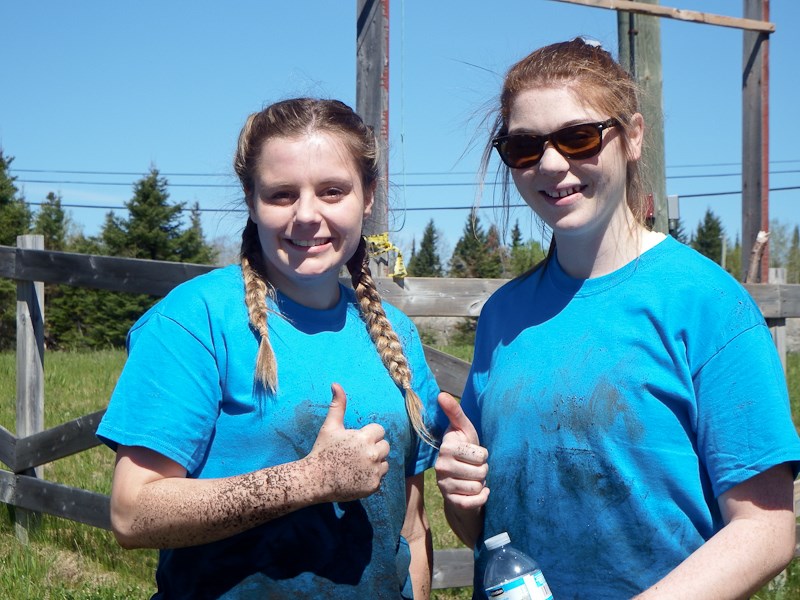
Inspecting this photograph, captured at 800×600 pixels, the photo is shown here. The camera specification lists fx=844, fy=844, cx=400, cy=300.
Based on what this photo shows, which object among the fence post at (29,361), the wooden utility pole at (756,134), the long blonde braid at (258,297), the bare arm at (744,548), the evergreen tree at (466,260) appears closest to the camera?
the bare arm at (744,548)

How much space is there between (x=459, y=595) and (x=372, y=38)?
2945 millimetres

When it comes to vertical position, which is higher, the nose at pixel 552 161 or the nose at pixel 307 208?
the nose at pixel 552 161

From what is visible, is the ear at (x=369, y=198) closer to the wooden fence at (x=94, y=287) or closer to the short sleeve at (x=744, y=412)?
the short sleeve at (x=744, y=412)

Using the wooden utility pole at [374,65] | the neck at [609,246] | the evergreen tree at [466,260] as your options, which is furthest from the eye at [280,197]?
the evergreen tree at [466,260]

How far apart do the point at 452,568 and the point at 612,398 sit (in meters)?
2.73

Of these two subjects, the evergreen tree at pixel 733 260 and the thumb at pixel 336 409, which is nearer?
the thumb at pixel 336 409

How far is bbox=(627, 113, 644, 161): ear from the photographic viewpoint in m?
1.84

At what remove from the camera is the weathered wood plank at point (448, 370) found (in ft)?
13.4

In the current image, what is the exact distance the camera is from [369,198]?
207 cm

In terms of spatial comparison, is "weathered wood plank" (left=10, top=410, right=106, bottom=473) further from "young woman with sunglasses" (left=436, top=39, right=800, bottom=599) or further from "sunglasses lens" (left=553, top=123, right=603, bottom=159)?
"sunglasses lens" (left=553, top=123, right=603, bottom=159)

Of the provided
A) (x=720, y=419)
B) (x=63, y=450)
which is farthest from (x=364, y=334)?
(x=63, y=450)

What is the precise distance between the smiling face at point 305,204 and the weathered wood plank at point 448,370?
2.19 metres

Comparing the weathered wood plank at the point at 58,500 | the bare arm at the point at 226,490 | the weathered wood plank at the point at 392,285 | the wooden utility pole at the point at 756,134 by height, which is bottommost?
the weathered wood plank at the point at 58,500

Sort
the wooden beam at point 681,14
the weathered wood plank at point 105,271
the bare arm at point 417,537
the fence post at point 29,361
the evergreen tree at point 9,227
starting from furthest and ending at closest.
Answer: the evergreen tree at point 9,227 → the fence post at point 29,361 → the wooden beam at point 681,14 → the weathered wood plank at point 105,271 → the bare arm at point 417,537
